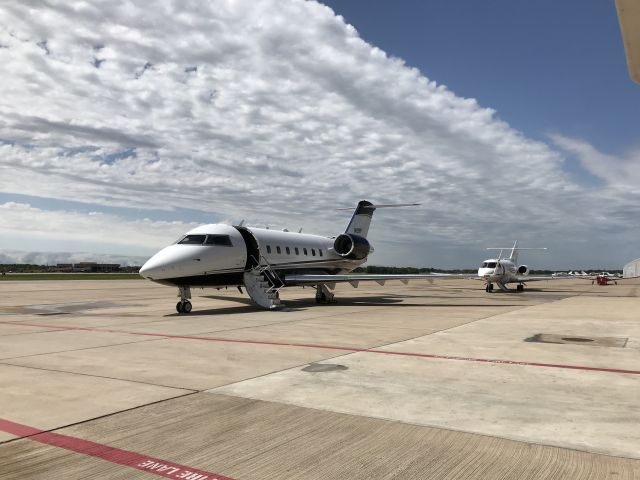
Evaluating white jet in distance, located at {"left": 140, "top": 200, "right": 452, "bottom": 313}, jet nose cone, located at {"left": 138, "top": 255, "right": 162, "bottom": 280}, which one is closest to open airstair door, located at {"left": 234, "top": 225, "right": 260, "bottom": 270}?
white jet in distance, located at {"left": 140, "top": 200, "right": 452, "bottom": 313}

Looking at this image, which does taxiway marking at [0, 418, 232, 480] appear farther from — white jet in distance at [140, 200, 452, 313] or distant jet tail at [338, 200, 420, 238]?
distant jet tail at [338, 200, 420, 238]

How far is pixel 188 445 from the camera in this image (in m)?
4.59

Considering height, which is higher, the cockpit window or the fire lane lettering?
the cockpit window

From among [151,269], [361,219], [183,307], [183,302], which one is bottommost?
[183,307]

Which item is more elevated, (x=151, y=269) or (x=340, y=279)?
(x=151, y=269)

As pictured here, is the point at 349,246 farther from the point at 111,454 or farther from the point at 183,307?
the point at 111,454

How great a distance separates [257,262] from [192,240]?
3244mm

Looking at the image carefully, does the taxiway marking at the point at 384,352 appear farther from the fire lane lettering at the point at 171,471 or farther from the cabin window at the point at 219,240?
the cabin window at the point at 219,240

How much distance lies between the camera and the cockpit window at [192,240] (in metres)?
18.6

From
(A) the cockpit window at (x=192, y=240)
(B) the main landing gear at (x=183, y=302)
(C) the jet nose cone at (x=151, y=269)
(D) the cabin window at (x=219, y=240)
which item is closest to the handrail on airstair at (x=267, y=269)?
(D) the cabin window at (x=219, y=240)

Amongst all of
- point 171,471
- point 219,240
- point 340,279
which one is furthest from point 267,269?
point 171,471

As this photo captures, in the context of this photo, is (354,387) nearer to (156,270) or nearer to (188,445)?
(188,445)

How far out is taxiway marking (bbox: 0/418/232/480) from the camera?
13.0 feet

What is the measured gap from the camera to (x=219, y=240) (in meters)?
19.2
